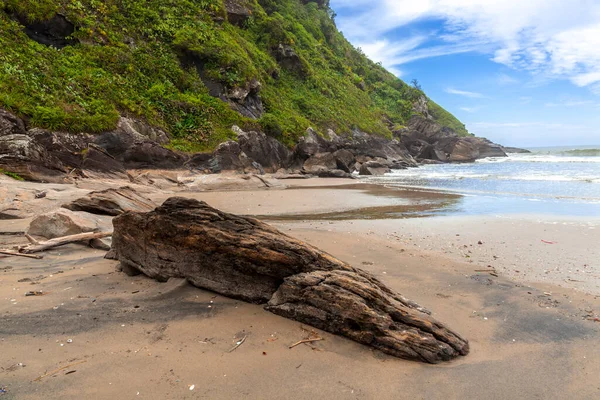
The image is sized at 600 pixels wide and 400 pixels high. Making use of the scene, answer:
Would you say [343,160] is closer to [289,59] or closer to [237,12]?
[289,59]

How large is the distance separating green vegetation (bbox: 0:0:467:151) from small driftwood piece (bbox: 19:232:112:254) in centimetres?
1413

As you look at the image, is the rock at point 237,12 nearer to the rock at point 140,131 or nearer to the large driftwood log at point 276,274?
the rock at point 140,131

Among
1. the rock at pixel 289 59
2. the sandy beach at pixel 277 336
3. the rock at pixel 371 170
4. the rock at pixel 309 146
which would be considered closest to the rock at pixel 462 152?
the rock at pixel 371 170

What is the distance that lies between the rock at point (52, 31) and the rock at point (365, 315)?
27.6 metres

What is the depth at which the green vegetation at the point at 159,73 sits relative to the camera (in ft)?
64.0

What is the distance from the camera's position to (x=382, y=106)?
6719 cm

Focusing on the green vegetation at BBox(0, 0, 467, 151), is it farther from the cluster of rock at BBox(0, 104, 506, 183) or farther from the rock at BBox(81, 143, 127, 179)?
the rock at BBox(81, 143, 127, 179)

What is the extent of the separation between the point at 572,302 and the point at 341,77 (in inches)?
2287

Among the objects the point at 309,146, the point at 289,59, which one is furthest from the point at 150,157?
the point at 289,59

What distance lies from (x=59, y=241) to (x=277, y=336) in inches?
192

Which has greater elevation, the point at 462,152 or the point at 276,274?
the point at 462,152

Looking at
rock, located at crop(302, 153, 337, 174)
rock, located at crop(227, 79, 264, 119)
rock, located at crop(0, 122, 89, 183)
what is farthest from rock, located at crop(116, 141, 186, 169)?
rock, located at crop(302, 153, 337, 174)

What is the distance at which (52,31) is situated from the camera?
23.6 m

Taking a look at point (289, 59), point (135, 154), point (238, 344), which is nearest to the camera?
point (238, 344)
